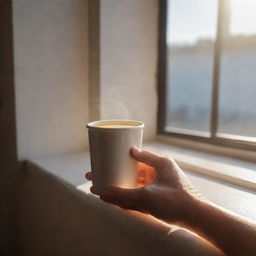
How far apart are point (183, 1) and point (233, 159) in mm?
685

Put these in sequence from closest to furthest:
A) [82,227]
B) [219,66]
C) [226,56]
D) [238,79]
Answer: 1. [82,227]
2. [219,66]
3. [226,56]
4. [238,79]

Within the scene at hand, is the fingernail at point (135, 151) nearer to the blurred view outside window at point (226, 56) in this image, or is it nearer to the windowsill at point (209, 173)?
the windowsill at point (209, 173)

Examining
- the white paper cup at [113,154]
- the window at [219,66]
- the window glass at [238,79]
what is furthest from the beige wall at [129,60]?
the white paper cup at [113,154]

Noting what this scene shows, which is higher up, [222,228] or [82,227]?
[222,228]

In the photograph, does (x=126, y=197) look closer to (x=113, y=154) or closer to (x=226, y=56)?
(x=113, y=154)

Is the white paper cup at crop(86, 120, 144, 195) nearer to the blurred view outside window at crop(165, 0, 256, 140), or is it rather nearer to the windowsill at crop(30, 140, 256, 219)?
the windowsill at crop(30, 140, 256, 219)

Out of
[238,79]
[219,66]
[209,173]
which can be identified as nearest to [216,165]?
[209,173]

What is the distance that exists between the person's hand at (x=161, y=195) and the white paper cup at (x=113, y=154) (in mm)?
18

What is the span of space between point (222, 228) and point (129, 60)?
77cm

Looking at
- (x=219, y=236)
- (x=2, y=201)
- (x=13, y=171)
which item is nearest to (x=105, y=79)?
(x=13, y=171)

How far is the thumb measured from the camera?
1.45ft

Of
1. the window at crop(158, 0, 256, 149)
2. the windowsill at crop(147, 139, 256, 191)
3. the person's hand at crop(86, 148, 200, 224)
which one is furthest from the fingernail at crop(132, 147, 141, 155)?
the window at crop(158, 0, 256, 149)

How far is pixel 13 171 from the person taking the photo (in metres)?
0.99

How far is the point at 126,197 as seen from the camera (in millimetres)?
451
